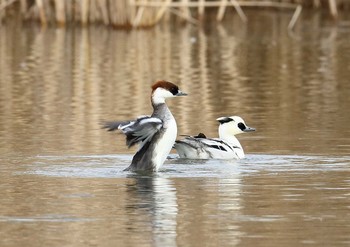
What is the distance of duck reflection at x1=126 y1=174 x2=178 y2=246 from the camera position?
809 centimetres

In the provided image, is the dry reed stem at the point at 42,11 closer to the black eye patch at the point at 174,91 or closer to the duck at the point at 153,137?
the black eye patch at the point at 174,91

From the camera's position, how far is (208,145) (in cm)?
1203

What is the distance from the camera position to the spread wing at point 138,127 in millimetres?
10734

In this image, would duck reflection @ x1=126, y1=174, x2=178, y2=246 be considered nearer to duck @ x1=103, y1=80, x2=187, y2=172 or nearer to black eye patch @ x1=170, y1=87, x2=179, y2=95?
duck @ x1=103, y1=80, x2=187, y2=172

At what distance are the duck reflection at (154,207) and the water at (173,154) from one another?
13mm

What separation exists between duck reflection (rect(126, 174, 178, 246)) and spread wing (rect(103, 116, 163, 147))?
13.0 inches

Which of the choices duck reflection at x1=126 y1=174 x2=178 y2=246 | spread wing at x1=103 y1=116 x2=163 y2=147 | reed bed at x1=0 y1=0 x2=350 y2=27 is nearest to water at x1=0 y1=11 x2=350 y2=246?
duck reflection at x1=126 y1=174 x2=178 y2=246

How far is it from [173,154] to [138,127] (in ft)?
7.28

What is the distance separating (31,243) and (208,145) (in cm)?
447

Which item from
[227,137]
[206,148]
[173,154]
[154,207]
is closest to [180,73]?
[173,154]

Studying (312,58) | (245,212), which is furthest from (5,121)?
(312,58)

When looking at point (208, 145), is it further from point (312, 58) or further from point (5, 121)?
point (312, 58)

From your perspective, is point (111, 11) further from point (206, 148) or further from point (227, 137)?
point (206, 148)

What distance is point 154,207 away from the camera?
9.08m
